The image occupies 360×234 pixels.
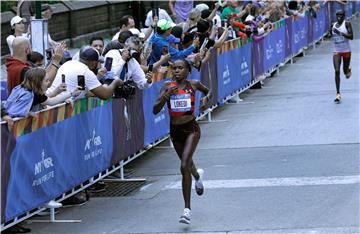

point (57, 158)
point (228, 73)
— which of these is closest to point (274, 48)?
point (228, 73)

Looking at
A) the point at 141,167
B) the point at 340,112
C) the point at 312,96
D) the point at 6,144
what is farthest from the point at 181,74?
the point at 312,96

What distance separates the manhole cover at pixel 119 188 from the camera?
11.8 m

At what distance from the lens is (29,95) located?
9.66 metres

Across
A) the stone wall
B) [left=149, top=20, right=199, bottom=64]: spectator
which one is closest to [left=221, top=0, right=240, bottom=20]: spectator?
the stone wall

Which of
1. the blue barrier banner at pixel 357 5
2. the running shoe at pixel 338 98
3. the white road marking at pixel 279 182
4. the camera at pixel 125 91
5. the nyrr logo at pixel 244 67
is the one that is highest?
the camera at pixel 125 91

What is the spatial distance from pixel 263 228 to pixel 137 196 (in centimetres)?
258

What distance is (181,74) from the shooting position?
1032cm

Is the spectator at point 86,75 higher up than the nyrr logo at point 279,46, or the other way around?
the spectator at point 86,75

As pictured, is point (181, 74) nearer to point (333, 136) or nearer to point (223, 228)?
point (223, 228)

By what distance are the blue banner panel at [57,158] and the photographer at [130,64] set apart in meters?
0.60

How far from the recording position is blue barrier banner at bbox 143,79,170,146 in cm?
1368

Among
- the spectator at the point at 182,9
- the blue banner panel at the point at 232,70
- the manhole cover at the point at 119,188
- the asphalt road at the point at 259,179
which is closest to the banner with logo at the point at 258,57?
the blue banner panel at the point at 232,70

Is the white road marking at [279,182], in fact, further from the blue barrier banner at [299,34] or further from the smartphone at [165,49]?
the blue barrier banner at [299,34]

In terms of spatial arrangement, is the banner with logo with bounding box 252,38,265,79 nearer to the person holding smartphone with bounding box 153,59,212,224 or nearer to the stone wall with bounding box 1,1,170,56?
the stone wall with bounding box 1,1,170,56
